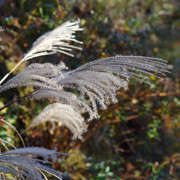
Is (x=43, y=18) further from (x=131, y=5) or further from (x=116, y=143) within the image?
(x=131, y=5)

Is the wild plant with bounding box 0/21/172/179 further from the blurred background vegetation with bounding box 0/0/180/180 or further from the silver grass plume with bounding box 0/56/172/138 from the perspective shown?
the blurred background vegetation with bounding box 0/0/180/180

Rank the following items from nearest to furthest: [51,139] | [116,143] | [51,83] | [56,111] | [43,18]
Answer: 1. [51,83]
2. [56,111]
3. [51,139]
4. [43,18]
5. [116,143]

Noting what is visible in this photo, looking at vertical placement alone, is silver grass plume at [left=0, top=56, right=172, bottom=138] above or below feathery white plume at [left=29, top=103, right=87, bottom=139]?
above

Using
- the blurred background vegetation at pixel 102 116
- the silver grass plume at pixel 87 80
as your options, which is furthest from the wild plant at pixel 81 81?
the blurred background vegetation at pixel 102 116

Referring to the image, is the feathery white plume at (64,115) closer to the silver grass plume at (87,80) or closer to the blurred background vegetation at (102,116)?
the silver grass plume at (87,80)

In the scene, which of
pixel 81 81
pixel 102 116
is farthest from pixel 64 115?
pixel 102 116

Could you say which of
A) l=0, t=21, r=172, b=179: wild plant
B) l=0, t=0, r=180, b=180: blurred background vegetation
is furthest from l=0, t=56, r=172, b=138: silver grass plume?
l=0, t=0, r=180, b=180: blurred background vegetation

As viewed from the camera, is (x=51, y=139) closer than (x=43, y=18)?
Yes

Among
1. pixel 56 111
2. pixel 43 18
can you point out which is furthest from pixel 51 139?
pixel 43 18

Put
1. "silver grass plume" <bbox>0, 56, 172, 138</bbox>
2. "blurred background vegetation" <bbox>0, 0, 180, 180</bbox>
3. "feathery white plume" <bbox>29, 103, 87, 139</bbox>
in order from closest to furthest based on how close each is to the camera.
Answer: "silver grass plume" <bbox>0, 56, 172, 138</bbox> < "feathery white plume" <bbox>29, 103, 87, 139</bbox> < "blurred background vegetation" <bbox>0, 0, 180, 180</bbox>
